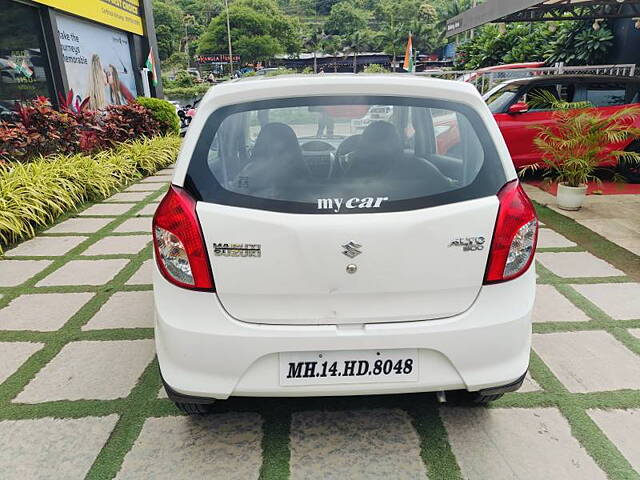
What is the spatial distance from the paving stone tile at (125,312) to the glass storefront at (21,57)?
22.2 feet

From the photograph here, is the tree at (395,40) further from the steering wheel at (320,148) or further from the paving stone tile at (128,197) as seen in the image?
the steering wheel at (320,148)

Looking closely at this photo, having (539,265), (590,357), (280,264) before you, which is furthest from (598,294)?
(280,264)

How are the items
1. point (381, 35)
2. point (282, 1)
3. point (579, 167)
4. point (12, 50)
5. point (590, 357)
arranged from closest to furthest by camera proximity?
point (590, 357), point (579, 167), point (12, 50), point (381, 35), point (282, 1)

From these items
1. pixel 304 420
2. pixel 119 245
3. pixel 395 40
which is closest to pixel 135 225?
pixel 119 245

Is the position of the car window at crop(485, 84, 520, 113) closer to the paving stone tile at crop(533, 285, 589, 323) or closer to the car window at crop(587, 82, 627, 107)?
the car window at crop(587, 82, 627, 107)

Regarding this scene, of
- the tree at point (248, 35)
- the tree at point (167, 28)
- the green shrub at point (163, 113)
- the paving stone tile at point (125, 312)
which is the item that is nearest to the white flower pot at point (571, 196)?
the paving stone tile at point (125, 312)

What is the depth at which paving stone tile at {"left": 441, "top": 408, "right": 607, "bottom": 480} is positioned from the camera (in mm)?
1913

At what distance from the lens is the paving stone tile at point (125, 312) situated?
3179mm

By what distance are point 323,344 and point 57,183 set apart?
216 inches

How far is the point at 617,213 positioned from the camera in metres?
5.51

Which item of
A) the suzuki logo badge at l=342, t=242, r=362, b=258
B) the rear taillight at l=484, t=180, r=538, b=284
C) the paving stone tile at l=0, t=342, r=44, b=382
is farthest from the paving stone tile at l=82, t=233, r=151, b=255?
the rear taillight at l=484, t=180, r=538, b=284

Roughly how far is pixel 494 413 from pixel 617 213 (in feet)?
14.2

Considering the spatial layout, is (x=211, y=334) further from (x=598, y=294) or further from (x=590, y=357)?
(x=598, y=294)

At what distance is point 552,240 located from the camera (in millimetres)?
4746
